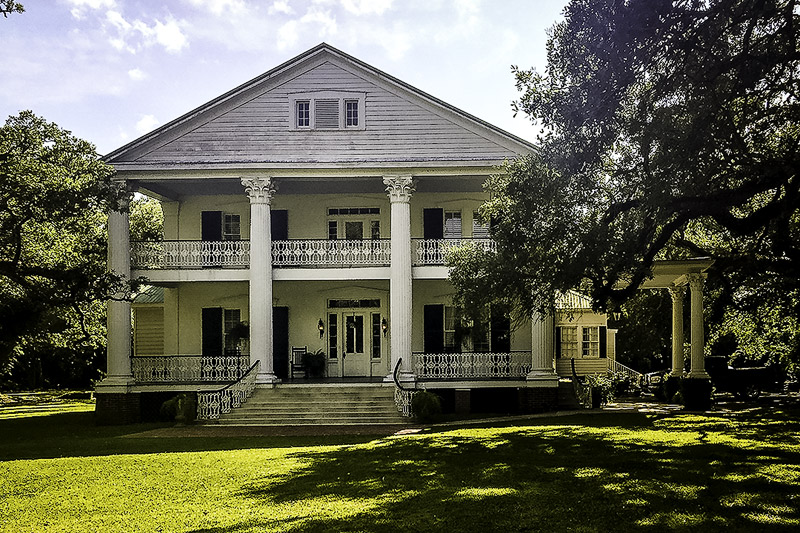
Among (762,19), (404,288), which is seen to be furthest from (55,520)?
(404,288)

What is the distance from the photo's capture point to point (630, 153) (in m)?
13.4

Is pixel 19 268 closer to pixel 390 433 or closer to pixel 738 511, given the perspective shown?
pixel 390 433

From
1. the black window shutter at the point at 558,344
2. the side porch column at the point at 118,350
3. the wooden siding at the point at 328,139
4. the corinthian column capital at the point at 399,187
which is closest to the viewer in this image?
the side porch column at the point at 118,350

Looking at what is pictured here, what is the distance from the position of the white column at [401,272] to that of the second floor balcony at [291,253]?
519mm

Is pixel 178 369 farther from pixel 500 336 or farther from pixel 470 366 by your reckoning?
pixel 500 336

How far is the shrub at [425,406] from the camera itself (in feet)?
62.6

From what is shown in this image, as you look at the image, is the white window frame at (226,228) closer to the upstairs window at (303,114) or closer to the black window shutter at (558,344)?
the upstairs window at (303,114)

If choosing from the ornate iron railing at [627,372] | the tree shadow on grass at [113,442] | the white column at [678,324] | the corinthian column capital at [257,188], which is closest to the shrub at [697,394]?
the white column at [678,324]

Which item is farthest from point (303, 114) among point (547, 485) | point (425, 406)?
point (547, 485)

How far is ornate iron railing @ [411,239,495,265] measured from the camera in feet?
72.4

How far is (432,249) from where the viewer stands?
22.2 meters

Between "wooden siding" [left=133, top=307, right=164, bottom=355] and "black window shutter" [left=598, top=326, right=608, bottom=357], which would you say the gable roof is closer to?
"wooden siding" [left=133, top=307, right=164, bottom=355]

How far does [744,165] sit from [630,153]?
1952mm

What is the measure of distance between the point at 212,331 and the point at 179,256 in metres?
2.93
